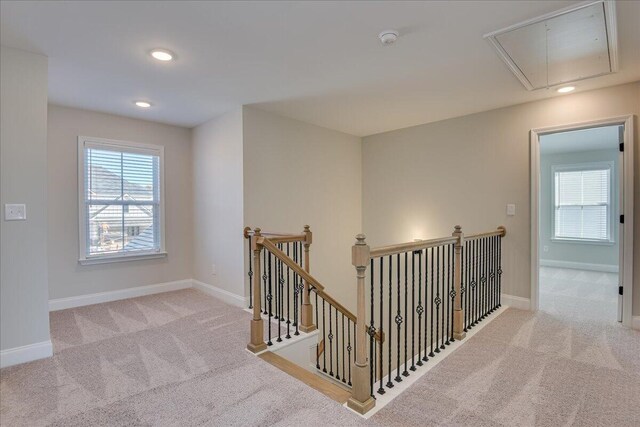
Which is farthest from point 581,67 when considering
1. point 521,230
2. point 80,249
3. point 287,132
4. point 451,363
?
point 80,249

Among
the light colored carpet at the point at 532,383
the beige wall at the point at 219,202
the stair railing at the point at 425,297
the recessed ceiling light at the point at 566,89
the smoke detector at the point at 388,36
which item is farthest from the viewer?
the beige wall at the point at 219,202

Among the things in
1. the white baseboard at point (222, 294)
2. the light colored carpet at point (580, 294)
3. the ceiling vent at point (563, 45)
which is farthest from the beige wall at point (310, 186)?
the light colored carpet at point (580, 294)

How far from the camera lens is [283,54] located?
2.50 m

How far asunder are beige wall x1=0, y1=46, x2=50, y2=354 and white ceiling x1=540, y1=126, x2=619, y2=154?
6.00 meters

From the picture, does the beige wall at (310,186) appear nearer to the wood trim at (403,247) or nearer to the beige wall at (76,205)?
Result: the beige wall at (76,205)

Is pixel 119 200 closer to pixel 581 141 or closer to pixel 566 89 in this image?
pixel 566 89

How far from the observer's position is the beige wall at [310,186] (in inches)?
152

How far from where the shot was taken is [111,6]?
1.90 m

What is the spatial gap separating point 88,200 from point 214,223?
4.89 ft

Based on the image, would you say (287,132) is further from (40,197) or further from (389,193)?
(40,197)

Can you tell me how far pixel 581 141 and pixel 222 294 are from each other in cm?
630

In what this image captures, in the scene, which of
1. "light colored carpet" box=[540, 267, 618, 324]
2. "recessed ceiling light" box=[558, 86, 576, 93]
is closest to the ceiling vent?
"recessed ceiling light" box=[558, 86, 576, 93]

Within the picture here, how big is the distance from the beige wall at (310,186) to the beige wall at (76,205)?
1451 millimetres

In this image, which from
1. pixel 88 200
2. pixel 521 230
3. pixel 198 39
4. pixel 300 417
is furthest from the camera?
pixel 88 200
